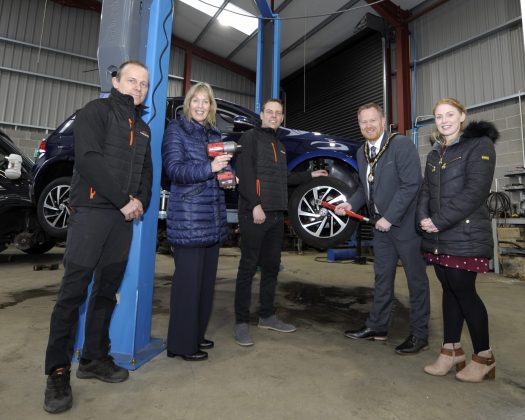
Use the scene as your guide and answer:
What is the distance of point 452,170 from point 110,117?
1.60 meters

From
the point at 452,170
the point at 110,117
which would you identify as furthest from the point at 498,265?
the point at 110,117

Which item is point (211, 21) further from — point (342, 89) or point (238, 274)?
point (238, 274)

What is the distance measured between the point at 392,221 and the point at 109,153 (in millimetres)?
1535

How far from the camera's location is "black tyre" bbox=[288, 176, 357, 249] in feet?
9.99

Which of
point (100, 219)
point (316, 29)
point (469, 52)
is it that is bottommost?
point (100, 219)

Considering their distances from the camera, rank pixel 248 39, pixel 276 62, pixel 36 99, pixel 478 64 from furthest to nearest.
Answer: pixel 248 39, pixel 36 99, pixel 478 64, pixel 276 62

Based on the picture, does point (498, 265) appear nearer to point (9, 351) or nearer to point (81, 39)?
point (9, 351)

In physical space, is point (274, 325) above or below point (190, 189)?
below

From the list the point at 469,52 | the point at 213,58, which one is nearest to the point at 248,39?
the point at 213,58

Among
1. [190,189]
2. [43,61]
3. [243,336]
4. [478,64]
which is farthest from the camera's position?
[43,61]

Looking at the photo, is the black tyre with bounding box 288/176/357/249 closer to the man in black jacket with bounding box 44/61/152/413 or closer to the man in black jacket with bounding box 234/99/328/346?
the man in black jacket with bounding box 234/99/328/346

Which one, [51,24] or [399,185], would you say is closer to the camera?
[399,185]

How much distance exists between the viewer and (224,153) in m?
1.76

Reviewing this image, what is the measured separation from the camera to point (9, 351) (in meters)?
1.83
